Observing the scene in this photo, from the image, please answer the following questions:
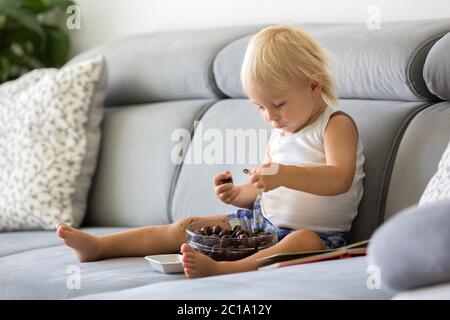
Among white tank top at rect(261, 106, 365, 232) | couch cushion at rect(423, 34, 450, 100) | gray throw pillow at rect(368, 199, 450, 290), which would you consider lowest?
white tank top at rect(261, 106, 365, 232)

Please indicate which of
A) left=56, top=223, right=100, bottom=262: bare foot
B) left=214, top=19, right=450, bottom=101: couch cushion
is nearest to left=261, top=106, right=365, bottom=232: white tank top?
left=214, top=19, right=450, bottom=101: couch cushion

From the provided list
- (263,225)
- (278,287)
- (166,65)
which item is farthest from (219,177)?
(166,65)

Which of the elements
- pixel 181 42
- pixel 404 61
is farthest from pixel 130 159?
pixel 404 61

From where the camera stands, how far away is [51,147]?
2.54 m

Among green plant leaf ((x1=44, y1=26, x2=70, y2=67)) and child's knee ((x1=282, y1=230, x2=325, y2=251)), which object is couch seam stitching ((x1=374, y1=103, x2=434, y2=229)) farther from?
green plant leaf ((x1=44, y1=26, x2=70, y2=67))

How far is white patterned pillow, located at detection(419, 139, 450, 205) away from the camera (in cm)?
162

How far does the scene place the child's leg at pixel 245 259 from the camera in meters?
1.69

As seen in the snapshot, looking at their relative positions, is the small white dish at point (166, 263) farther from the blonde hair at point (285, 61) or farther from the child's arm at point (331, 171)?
the blonde hair at point (285, 61)

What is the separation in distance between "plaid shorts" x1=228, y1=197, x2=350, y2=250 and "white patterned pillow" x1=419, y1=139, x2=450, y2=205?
0.28 m

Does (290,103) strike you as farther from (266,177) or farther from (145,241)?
(145,241)

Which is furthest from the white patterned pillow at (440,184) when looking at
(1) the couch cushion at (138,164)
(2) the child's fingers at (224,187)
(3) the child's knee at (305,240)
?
(1) the couch cushion at (138,164)

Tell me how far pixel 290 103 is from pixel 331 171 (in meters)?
0.18

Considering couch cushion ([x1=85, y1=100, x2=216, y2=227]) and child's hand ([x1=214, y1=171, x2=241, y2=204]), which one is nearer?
child's hand ([x1=214, y1=171, x2=241, y2=204])

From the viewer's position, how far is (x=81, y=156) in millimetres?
2555
